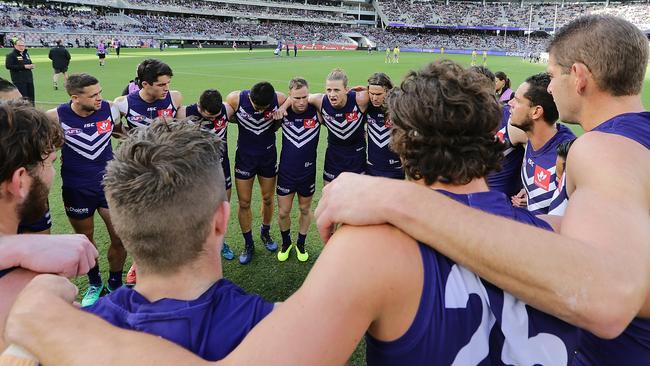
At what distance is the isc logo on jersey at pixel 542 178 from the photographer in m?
4.08

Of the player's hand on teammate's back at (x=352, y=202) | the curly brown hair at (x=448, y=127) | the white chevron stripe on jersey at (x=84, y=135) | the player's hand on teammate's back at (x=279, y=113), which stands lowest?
the white chevron stripe on jersey at (x=84, y=135)

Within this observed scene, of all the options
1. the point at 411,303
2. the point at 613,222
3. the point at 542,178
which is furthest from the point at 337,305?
→ the point at 542,178

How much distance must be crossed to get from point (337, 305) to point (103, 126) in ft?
16.5

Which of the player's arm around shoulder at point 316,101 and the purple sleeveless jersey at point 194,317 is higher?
the player's arm around shoulder at point 316,101

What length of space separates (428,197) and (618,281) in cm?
59

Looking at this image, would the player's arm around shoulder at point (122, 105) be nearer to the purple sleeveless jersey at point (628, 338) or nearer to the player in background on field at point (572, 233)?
the player in background on field at point (572, 233)

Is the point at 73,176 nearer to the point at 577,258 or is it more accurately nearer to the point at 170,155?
the point at 170,155

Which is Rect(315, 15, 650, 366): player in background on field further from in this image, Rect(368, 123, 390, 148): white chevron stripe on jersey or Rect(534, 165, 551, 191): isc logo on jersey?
Rect(368, 123, 390, 148): white chevron stripe on jersey

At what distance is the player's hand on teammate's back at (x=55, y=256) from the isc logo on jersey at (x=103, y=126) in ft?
12.4

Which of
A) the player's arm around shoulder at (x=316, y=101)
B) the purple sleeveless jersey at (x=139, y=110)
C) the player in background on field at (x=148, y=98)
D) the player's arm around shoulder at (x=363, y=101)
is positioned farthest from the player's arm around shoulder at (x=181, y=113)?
the player's arm around shoulder at (x=363, y=101)

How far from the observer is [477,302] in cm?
140

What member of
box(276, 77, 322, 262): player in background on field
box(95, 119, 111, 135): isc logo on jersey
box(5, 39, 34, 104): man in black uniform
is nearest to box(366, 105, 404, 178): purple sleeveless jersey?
box(276, 77, 322, 262): player in background on field

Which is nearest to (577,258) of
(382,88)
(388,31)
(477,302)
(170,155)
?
(477,302)

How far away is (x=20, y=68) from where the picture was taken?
13.6 m
